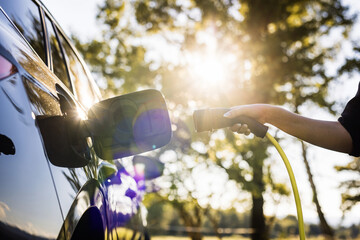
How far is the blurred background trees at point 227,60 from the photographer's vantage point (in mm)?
9922

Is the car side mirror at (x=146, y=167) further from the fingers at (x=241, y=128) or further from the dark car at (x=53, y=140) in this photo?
the fingers at (x=241, y=128)

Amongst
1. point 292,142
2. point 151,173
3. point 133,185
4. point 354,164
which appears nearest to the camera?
point 133,185

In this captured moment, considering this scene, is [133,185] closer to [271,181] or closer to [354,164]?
[271,181]

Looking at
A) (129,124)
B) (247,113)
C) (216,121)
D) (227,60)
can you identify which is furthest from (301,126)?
(227,60)

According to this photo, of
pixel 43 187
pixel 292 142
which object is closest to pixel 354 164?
pixel 292 142

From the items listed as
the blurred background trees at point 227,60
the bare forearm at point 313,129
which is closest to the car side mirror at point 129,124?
the bare forearm at point 313,129

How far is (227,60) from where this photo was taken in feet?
34.8

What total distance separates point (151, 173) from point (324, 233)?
39.2ft

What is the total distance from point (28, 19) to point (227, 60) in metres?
9.67

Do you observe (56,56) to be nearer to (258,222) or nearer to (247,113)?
A: (247,113)

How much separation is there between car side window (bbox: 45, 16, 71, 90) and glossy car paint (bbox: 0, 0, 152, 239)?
41 centimetres

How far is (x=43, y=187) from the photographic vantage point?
0.90 metres

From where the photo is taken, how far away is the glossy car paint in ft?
2.49

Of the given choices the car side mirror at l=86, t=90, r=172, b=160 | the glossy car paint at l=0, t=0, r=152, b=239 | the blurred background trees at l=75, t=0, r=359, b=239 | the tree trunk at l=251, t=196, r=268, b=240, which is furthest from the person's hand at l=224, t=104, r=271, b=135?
the tree trunk at l=251, t=196, r=268, b=240
